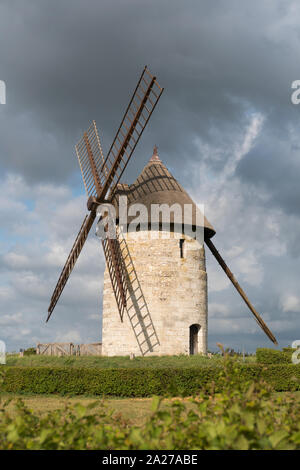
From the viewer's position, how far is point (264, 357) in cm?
2102

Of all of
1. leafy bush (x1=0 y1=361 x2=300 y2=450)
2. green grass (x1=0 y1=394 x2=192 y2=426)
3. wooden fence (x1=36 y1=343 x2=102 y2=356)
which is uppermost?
wooden fence (x1=36 y1=343 x2=102 y2=356)

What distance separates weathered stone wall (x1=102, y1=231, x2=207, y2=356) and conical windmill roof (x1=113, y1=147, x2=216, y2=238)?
1387 mm

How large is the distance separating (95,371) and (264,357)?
8.28m

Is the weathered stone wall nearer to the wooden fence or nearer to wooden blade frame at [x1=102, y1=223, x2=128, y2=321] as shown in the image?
wooden blade frame at [x1=102, y1=223, x2=128, y2=321]

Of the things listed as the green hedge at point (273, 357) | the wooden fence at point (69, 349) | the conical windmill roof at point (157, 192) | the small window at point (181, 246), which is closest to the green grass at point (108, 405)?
the green hedge at point (273, 357)

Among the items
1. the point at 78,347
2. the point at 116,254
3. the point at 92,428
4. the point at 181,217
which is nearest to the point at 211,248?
the point at 181,217

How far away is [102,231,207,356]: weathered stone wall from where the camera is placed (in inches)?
837

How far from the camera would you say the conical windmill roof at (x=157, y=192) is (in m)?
22.4

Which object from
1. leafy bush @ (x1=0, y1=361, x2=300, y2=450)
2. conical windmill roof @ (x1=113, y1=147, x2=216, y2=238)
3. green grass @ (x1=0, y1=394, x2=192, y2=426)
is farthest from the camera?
conical windmill roof @ (x1=113, y1=147, x2=216, y2=238)

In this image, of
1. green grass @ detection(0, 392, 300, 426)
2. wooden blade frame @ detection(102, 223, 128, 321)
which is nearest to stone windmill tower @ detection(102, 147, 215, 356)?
wooden blade frame @ detection(102, 223, 128, 321)

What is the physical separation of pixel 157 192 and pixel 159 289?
186 inches

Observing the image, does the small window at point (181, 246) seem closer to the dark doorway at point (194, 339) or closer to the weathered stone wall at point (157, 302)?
the weathered stone wall at point (157, 302)

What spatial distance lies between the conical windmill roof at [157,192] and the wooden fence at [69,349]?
7.72 m
